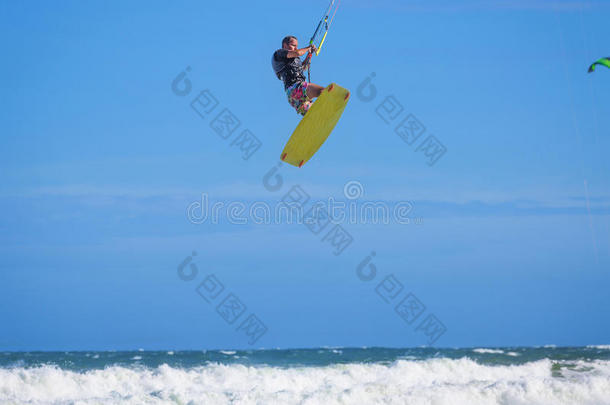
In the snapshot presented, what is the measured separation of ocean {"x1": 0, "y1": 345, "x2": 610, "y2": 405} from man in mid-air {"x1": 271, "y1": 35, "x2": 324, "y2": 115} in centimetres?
838

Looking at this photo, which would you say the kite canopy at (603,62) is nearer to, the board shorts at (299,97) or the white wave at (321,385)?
the board shorts at (299,97)

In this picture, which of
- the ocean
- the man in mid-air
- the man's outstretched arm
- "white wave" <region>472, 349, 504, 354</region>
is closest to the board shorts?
the man in mid-air

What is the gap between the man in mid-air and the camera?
31.1 feet

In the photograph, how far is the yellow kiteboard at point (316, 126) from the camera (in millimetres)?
9438

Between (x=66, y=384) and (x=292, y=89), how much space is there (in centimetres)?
1307

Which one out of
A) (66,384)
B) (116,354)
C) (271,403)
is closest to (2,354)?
(116,354)

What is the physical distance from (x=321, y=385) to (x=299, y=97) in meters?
12.4

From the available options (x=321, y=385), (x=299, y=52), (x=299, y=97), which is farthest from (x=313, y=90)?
(x=321, y=385)

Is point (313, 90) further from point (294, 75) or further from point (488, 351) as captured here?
point (488, 351)

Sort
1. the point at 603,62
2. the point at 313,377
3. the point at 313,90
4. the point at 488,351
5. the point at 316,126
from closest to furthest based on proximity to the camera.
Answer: the point at 313,90 → the point at 316,126 → the point at 603,62 → the point at 313,377 → the point at 488,351

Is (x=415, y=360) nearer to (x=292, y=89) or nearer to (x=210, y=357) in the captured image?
(x=210, y=357)

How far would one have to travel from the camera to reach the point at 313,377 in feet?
69.2

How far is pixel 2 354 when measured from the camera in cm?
2659

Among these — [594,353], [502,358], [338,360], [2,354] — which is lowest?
[2,354]
